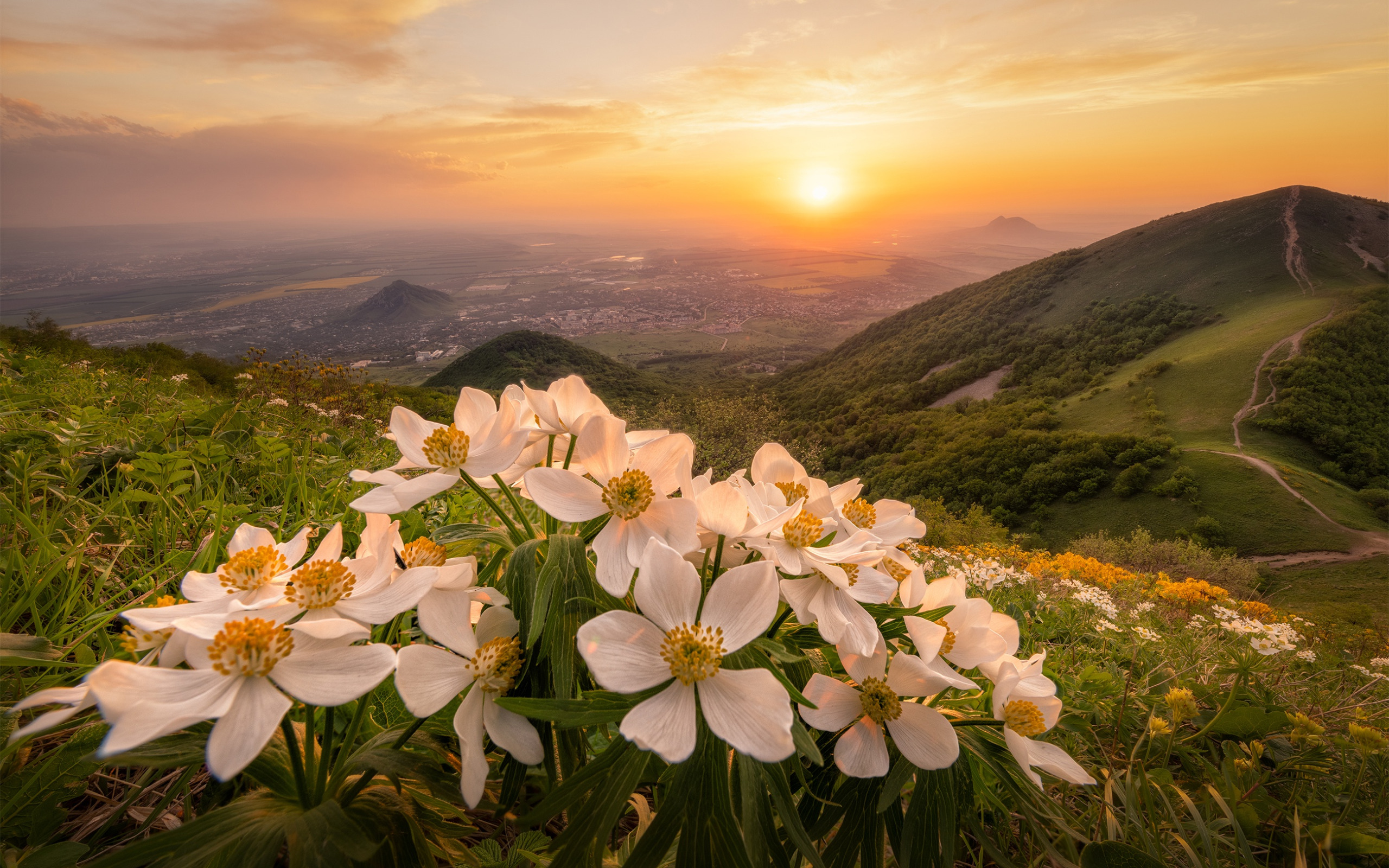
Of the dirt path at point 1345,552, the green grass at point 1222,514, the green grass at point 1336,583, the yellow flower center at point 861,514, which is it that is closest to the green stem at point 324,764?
the yellow flower center at point 861,514

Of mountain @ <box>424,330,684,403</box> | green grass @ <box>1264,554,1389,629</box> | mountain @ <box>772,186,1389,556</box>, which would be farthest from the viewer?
mountain @ <box>424,330,684,403</box>

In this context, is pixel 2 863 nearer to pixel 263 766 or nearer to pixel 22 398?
pixel 263 766

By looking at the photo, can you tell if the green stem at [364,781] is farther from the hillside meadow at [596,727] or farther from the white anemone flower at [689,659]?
the white anemone flower at [689,659]

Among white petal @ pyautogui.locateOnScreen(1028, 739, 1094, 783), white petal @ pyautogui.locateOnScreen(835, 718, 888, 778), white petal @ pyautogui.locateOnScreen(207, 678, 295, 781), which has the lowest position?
white petal @ pyautogui.locateOnScreen(1028, 739, 1094, 783)

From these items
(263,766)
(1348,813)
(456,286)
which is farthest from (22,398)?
(456,286)

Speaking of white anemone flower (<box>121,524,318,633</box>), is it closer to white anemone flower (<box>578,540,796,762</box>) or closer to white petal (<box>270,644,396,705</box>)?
white petal (<box>270,644,396,705</box>)

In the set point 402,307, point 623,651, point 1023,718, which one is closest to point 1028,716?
point 1023,718

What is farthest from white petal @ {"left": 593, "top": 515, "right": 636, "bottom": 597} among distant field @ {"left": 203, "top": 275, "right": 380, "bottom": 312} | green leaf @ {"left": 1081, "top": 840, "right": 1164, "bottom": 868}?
distant field @ {"left": 203, "top": 275, "right": 380, "bottom": 312}
